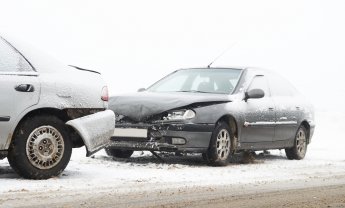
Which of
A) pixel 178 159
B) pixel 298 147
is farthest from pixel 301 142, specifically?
Answer: pixel 178 159

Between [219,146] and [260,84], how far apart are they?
6.42ft

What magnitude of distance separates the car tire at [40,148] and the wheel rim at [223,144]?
2.75 m

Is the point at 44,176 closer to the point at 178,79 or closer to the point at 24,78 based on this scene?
the point at 24,78

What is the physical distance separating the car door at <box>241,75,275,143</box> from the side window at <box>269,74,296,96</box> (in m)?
0.24

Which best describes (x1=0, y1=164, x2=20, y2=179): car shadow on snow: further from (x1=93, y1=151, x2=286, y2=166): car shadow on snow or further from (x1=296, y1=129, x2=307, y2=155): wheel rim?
(x1=296, y1=129, x2=307, y2=155): wheel rim

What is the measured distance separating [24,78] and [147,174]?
1.93 meters

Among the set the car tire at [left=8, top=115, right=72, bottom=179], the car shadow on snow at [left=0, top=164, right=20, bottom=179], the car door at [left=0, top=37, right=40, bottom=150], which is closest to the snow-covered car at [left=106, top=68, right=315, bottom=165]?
the car shadow on snow at [left=0, top=164, right=20, bottom=179]

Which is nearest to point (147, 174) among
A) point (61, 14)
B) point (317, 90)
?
point (317, 90)

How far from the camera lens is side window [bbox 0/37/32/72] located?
24.9ft

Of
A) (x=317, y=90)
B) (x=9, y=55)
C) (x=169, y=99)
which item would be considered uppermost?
(x=9, y=55)

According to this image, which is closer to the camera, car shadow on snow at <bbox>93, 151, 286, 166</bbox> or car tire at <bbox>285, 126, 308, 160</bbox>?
car shadow on snow at <bbox>93, 151, 286, 166</bbox>

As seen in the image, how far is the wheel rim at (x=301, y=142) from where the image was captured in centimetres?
1238

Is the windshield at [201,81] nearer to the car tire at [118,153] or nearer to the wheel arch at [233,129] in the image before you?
the wheel arch at [233,129]

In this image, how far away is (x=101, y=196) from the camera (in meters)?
6.36
